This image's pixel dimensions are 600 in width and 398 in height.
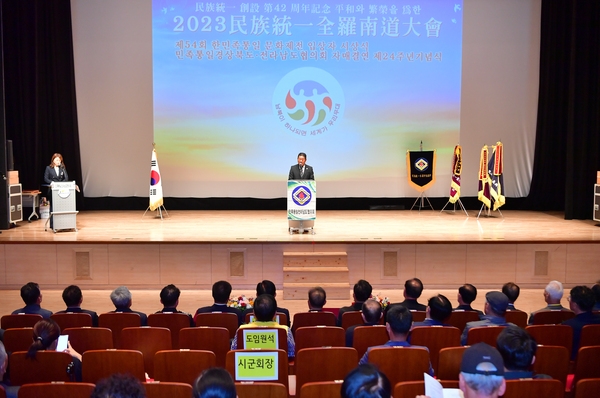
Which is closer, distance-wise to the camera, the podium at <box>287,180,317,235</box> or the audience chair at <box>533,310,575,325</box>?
the audience chair at <box>533,310,575,325</box>

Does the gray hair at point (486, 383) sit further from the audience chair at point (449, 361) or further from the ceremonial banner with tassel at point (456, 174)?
the ceremonial banner with tassel at point (456, 174)

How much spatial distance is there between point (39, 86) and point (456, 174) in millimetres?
7651

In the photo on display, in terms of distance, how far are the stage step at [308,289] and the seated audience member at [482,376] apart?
5352 mm

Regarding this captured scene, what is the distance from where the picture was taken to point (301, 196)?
8.61 meters

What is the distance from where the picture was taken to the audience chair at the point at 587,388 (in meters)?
2.97

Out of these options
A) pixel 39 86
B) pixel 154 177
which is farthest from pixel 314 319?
pixel 39 86

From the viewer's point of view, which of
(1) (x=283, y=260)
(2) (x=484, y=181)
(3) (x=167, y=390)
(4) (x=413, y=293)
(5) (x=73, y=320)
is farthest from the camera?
(2) (x=484, y=181)

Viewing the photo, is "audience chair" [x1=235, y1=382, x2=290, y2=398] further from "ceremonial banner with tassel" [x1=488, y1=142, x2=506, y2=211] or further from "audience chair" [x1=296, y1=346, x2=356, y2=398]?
"ceremonial banner with tassel" [x1=488, y1=142, x2=506, y2=211]

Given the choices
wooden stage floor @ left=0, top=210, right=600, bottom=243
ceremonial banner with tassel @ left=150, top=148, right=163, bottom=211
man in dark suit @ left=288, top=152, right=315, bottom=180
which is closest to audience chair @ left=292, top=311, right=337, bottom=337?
wooden stage floor @ left=0, top=210, right=600, bottom=243

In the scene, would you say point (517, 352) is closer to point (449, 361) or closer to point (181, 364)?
point (449, 361)

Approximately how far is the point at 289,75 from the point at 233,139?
1.52 meters

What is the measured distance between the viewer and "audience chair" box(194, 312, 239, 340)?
4836 mm

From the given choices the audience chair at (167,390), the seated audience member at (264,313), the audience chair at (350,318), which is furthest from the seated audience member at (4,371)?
the audience chair at (350,318)

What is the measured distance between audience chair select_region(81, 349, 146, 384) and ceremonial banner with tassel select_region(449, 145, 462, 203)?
8.89m
